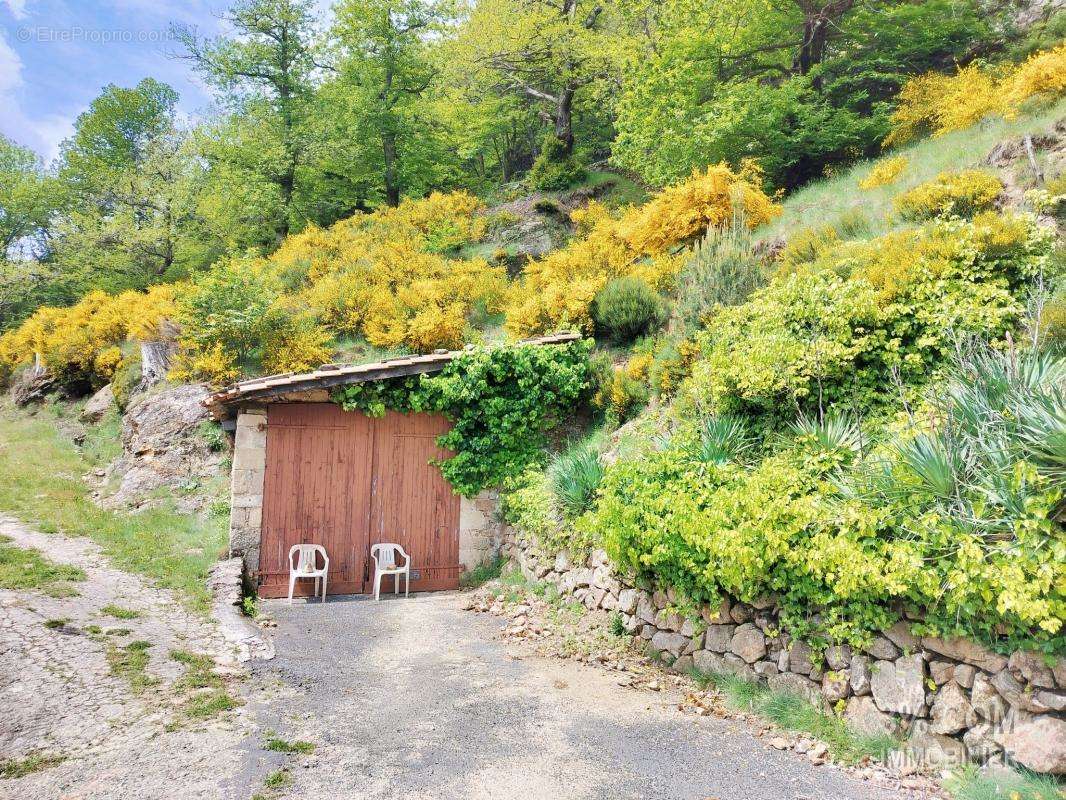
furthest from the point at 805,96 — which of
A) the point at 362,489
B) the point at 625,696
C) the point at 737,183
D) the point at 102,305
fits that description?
the point at 102,305

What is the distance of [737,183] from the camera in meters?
10.0

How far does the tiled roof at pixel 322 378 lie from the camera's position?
799 centimetres

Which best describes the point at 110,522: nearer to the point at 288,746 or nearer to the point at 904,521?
the point at 288,746

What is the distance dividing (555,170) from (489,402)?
12420mm

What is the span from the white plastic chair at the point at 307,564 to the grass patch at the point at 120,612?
1957 mm

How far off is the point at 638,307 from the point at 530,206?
9195mm

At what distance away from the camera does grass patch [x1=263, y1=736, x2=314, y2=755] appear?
383 cm

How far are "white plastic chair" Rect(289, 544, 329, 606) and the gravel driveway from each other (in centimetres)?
155

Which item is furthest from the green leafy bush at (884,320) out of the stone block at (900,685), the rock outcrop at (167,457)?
the rock outcrop at (167,457)

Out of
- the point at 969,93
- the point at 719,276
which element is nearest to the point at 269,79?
the point at 719,276

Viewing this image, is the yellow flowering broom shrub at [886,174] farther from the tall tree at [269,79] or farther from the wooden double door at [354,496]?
the tall tree at [269,79]

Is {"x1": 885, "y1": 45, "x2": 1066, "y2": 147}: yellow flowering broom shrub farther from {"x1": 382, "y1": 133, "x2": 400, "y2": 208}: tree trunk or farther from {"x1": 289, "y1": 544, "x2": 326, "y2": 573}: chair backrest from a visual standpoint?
{"x1": 382, "y1": 133, "x2": 400, "y2": 208}: tree trunk

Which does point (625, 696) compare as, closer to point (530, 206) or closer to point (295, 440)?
point (295, 440)

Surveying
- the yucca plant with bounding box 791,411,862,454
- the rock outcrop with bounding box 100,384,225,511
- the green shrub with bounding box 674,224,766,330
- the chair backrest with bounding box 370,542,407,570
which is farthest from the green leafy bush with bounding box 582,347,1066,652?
the rock outcrop with bounding box 100,384,225,511
